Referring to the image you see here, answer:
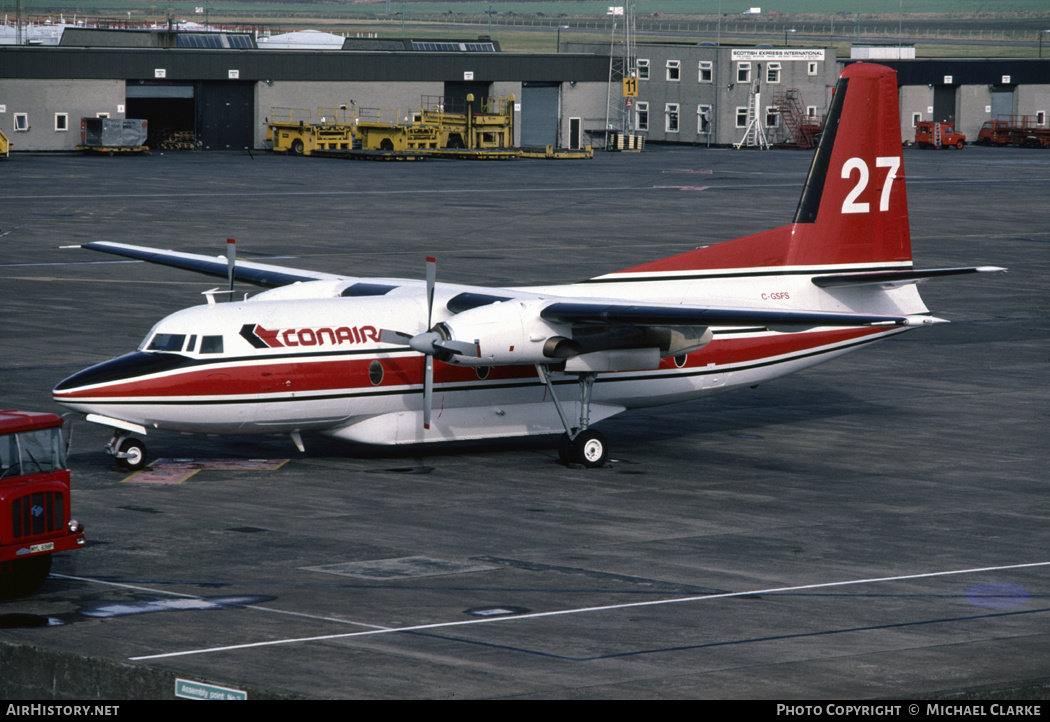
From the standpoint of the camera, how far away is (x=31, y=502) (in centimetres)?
1759

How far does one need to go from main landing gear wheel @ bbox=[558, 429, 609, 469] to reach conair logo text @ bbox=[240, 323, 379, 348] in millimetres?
4197

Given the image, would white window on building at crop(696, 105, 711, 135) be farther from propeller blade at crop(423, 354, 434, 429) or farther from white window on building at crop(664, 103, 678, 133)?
propeller blade at crop(423, 354, 434, 429)

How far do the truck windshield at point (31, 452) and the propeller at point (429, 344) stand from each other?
8.03m

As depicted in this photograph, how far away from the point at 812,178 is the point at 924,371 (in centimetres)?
909

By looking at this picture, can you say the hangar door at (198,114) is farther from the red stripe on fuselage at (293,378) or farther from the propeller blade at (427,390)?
the propeller blade at (427,390)

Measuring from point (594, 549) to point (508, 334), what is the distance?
5.45 meters

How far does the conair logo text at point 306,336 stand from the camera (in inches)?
1005

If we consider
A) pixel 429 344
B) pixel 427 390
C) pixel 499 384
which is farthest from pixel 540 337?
pixel 427 390

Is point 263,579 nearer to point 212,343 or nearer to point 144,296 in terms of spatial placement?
point 212,343

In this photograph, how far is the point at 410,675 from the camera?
49.5ft

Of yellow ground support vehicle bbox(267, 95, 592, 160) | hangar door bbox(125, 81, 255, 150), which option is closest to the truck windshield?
yellow ground support vehicle bbox(267, 95, 592, 160)

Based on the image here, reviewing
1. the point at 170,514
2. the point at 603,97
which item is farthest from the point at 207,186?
the point at 170,514

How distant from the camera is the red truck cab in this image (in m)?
17.4

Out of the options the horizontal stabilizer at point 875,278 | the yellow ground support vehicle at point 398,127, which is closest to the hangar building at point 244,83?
the yellow ground support vehicle at point 398,127
